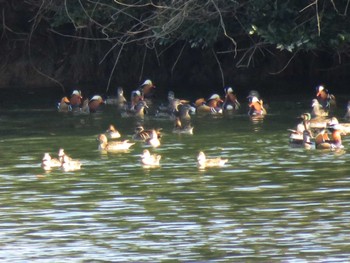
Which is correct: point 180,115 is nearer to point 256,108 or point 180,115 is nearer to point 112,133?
point 256,108

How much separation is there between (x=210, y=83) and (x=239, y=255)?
19.6 metres

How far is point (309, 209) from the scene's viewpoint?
1406 centimetres

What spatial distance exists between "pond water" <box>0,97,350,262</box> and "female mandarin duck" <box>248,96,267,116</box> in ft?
7.31

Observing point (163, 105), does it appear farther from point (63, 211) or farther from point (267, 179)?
point (63, 211)

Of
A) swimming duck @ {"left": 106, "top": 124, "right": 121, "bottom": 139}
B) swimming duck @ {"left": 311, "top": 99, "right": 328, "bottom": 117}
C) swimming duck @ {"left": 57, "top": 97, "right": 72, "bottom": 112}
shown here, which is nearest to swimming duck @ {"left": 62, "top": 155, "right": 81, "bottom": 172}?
swimming duck @ {"left": 106, "top": 124, "right": 121, "bottom": 139}

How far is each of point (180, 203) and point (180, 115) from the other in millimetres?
9403

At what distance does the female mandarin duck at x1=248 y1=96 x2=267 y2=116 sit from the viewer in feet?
78.2

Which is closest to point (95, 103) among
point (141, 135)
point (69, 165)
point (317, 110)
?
point (317, 110)

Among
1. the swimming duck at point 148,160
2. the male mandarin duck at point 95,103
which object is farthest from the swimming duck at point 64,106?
the swimming duck at point 148,160

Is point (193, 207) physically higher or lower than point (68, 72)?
lower

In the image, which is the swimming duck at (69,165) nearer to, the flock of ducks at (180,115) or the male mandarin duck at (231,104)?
the flock of ducks at (180,115)

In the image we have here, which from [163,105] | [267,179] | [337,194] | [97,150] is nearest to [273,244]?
[337,194]

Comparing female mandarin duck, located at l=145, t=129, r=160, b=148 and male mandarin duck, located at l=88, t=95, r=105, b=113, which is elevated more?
male mandarin duck, located at l=88, t=95, r=105, b=113

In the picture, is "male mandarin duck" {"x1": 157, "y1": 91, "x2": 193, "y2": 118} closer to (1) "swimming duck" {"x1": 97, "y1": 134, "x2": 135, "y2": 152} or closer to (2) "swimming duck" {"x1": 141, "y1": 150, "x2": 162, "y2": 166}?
(1) "swimming duck" {"x1": 97, "y1": 134, "x2": 135, "y2": 152}
